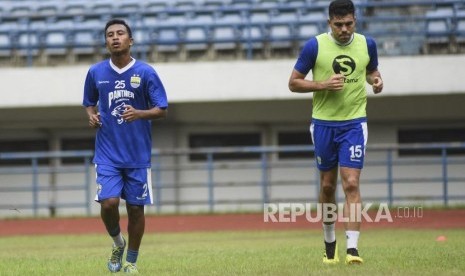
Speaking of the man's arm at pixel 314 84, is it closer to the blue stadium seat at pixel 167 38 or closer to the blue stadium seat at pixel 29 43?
the blue stadium seat at pixel 167 38

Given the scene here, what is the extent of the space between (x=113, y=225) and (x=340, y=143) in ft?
6.61

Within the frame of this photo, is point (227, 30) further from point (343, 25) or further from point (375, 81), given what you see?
point (343, 25)

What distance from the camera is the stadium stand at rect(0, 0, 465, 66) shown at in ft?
75.8

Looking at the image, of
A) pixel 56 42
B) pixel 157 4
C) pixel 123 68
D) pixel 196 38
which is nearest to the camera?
pixel 123 68

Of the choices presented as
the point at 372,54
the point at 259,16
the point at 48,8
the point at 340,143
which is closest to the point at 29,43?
the point at 48,8

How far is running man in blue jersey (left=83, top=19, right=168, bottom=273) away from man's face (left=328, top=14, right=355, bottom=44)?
59.8 inches

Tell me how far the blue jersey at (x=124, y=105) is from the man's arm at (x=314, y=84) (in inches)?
45.1

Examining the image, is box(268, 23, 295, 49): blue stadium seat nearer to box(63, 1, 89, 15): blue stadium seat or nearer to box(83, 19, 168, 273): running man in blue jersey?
box(63, 1, 89, 15): blue stadium seat

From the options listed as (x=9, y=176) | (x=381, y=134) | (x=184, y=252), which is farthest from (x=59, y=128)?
(x=184, y=252)

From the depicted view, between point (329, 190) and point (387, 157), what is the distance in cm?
1412

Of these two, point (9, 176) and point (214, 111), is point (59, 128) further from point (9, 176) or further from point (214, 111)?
point (214, 111)

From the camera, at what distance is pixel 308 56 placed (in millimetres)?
9734

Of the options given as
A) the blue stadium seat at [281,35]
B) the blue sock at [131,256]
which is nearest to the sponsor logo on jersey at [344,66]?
the blue sock at [131,256]

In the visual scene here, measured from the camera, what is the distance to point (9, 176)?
26.0m
